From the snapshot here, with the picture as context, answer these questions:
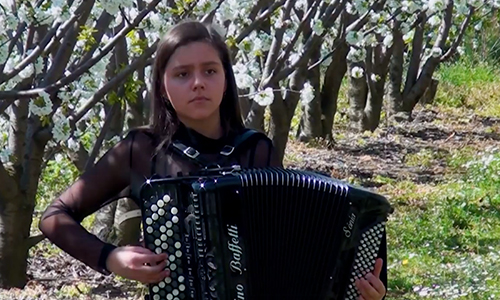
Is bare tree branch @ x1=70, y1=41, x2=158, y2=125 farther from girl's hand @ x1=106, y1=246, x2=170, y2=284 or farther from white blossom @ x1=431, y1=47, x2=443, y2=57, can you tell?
white blossom @ x1=431, y1=47, x2=443, y2=57

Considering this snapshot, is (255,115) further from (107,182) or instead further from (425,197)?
(107,182)

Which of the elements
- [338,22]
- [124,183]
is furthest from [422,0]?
[124,183]

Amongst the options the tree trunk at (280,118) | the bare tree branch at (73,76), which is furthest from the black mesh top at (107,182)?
the tree trunk at (280,118)

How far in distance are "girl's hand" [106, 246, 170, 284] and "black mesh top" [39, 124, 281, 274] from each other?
0.31 ft

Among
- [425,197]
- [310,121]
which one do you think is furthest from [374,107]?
[425,197]

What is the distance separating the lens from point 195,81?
8.73 ft

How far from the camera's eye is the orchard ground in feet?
20.2

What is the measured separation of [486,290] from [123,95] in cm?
230

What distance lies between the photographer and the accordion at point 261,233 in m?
2.54

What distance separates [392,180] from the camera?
1079cm

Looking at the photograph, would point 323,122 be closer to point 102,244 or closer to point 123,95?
point 123,95

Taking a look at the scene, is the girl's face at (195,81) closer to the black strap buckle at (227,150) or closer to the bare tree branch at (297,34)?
the black strap buckle at (227,150)

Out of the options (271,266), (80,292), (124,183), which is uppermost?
(124,183)

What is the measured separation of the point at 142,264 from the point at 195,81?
1.61 ft
